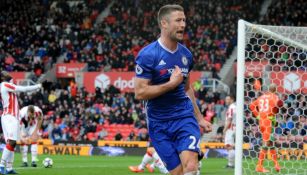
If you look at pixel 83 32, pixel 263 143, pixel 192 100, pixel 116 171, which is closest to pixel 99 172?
pixel 116 171

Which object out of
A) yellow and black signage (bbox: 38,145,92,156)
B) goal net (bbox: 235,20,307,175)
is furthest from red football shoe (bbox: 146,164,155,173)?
yellow and black signage (bbox: 38,145,92,156)

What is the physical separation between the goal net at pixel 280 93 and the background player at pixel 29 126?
552 cm

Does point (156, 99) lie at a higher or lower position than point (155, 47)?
lower

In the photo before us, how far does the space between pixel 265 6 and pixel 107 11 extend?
9.21 meters

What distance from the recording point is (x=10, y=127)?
15375mm

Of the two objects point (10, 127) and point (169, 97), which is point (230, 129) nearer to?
point (10, 127)

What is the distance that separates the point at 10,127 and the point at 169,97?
835cm

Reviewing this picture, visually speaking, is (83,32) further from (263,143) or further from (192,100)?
(192,100)

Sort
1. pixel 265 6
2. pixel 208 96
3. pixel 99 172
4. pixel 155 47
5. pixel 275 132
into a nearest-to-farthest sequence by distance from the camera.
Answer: pixel 155 47, pixel 275 132, pixel 99 172, pixel 208 96, pixel 265 6

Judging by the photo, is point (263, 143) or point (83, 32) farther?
point (83, 32)

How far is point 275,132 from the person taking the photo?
1488 cm

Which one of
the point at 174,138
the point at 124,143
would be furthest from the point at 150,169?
the point at 124,143

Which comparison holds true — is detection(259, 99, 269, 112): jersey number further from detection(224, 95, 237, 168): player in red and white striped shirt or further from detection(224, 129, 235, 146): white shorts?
detection(224, 129, 235, 146): white shorts

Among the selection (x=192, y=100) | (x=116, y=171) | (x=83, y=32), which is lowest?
(x=116, y=171)
